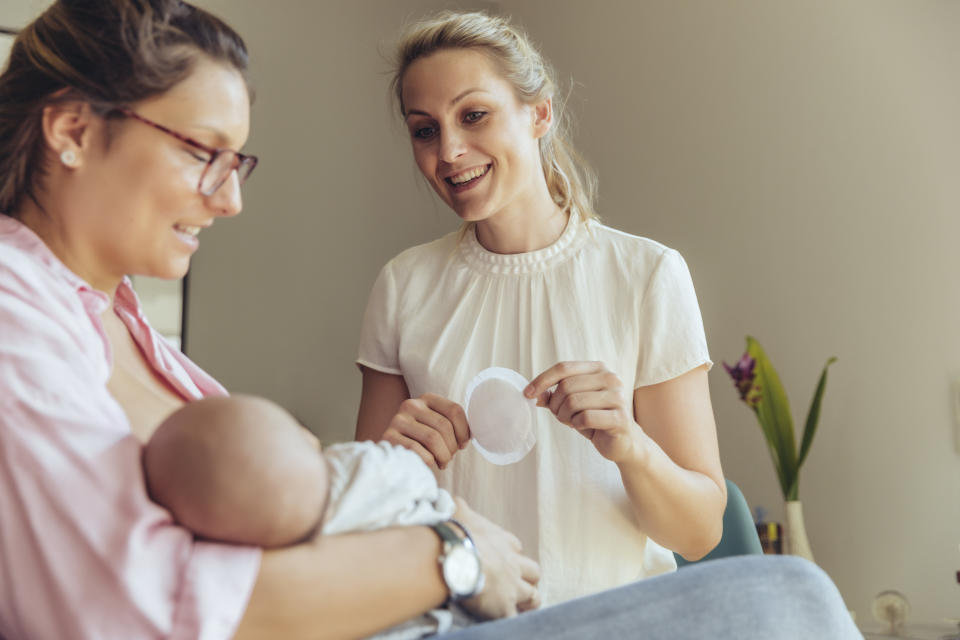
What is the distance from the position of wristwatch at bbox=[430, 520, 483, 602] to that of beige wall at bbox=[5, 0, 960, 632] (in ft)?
7.37

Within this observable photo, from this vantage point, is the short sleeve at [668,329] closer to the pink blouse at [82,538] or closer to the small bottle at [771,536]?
the pink blouse at [82,538]

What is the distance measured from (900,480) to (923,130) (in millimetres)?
1057

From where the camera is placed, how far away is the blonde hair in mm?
1743

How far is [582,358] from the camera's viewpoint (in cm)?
168

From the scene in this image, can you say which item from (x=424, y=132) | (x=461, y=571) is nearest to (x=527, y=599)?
(x=461, y=571)

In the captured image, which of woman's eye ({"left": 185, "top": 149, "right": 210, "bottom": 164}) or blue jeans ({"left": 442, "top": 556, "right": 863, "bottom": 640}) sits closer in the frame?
blue jeans ({"left": 442, "top": 556, "right": 863, "bottom": 640})

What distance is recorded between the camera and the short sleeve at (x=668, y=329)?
1.61 metres

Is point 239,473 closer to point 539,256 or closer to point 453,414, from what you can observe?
point 453,414

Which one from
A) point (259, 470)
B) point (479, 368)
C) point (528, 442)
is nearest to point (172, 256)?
point (259, 470)

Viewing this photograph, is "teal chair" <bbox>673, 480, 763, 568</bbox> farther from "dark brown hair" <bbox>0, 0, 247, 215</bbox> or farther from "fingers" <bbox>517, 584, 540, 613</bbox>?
"dark brown hair" <bbox>0, 0, 247, 215</bbox>

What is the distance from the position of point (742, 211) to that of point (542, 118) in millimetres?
1563

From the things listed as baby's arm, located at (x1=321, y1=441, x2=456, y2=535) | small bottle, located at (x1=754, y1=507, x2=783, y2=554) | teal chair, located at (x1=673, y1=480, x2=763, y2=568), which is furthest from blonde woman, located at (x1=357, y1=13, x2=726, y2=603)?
small bottle, located at (x1=754, y1=507, x2=783, y2=554)

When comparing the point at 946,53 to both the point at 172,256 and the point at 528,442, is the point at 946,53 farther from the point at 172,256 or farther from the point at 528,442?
the point at 172,256

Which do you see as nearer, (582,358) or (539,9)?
(582,358)
